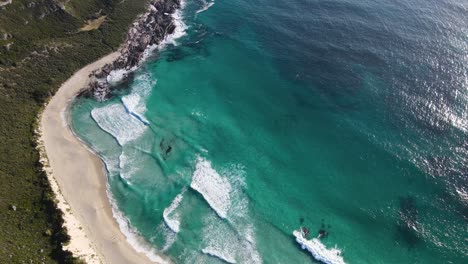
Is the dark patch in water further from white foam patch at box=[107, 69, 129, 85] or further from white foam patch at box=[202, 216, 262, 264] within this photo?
white foam patch at box=[107, 69, 129, 85]

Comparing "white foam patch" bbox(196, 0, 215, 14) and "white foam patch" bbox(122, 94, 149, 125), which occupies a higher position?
"white foam patch" bbox(196, 0, 215, 14)

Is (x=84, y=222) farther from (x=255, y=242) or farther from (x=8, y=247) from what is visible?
(x=255, y=242)

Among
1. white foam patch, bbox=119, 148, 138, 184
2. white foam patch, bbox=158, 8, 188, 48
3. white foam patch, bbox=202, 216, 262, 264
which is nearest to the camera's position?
white foam patch, bbox=202, 216, 262, 264

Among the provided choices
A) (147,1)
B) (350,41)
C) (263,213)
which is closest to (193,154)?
(263,213)

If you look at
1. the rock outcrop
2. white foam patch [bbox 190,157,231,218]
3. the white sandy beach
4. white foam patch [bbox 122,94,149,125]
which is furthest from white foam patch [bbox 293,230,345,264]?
the rock outcrop

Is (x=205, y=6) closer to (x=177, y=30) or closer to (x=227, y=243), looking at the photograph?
(x=177, y=30)

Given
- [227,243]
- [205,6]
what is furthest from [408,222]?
[205,6]

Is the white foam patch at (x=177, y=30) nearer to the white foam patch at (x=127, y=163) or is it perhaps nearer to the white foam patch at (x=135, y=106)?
the white foam patch at (x=135, y=106)
